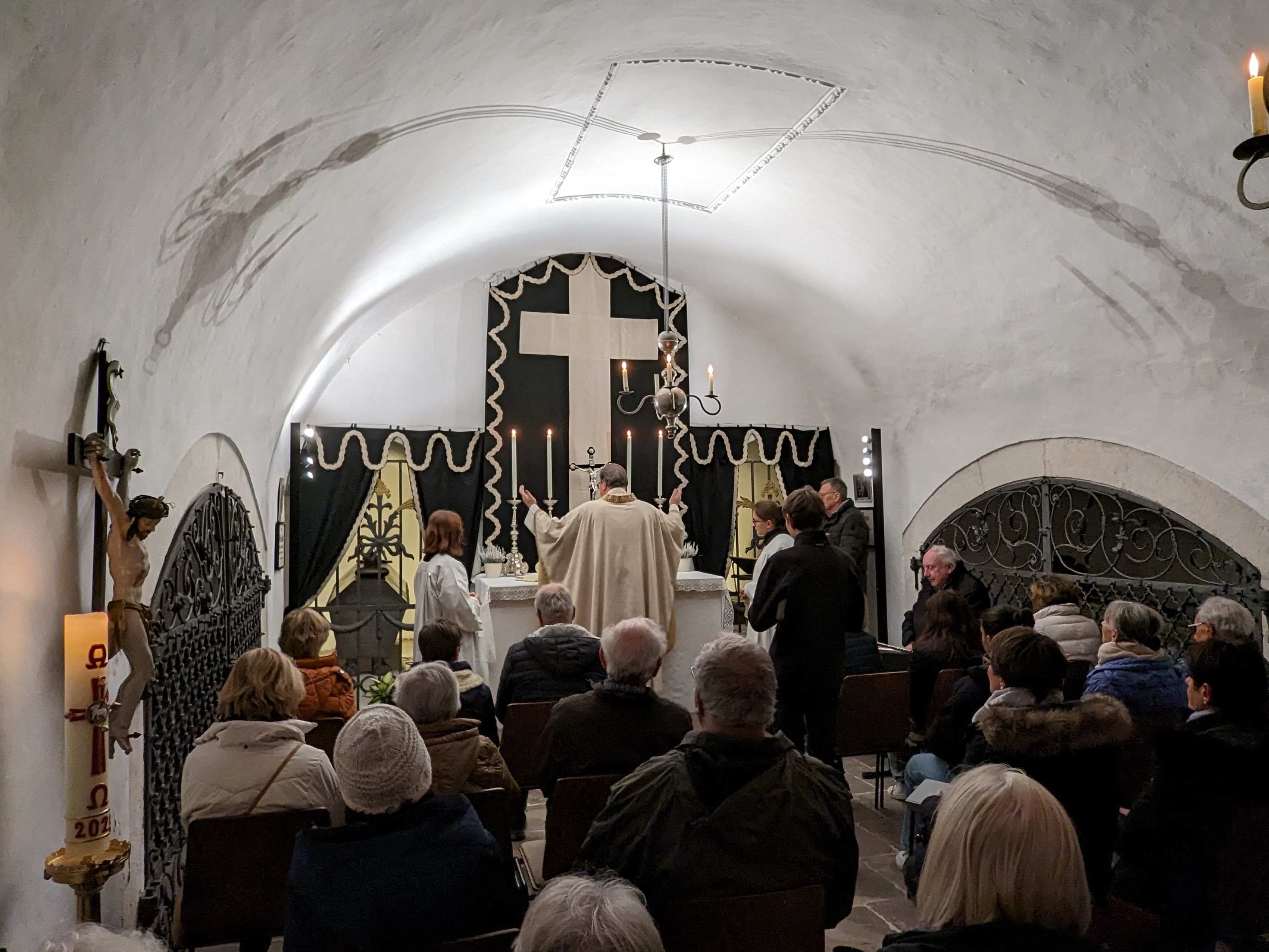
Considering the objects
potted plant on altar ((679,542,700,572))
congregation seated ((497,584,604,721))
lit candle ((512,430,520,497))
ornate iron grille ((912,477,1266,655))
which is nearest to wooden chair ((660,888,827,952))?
congregation seated ((497,584,604,721))

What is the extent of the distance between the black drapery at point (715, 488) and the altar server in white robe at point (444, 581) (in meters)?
3.04

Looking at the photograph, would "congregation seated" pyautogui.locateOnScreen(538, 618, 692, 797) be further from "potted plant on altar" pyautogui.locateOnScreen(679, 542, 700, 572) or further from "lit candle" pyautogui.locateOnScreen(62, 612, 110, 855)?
"potted plant on altar" pyautogui.locateOnScreen(679, 542, 700, 572)

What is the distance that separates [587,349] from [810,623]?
4323 mm

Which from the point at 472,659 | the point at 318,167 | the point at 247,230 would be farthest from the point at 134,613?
the point at 472,659

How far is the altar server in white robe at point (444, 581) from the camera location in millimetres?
4926

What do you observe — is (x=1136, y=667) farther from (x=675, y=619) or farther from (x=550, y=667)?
(x=675, y=619)

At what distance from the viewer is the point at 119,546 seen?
7.32 feet

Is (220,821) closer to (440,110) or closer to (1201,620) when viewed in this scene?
(440,110)

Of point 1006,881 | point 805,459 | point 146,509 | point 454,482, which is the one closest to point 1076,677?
point 1006,881

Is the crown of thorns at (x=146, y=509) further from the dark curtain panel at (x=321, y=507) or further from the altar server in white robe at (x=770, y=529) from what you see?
the dark curtain panel at (x=321, y=507)

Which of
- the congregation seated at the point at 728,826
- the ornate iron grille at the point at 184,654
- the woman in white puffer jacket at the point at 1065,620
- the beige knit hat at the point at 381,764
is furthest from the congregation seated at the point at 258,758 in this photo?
the woman in white puffer jacket at the point at 1065,620

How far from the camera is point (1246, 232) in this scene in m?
3.68

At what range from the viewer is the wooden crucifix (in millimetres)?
2166

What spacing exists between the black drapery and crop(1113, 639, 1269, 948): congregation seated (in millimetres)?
5542
